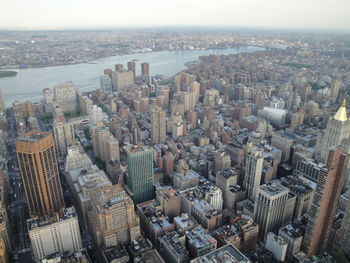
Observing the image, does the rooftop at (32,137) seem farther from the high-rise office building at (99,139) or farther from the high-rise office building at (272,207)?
the high-rise office building at (272,207)

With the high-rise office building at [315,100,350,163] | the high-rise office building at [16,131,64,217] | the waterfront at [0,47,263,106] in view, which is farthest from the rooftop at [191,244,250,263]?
the waterfront at [0,47,263,106]

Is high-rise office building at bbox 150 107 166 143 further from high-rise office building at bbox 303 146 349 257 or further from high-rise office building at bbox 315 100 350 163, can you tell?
high-rise office building at bbox 303 146 349 257

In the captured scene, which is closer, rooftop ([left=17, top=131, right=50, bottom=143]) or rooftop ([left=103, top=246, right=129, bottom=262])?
rooftop ([left=103, top=246, right=129, bottom=262])

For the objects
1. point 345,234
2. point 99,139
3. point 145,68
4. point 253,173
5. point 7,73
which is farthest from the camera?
point 145,68

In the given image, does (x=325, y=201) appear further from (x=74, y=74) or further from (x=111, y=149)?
(x=74, y=74)

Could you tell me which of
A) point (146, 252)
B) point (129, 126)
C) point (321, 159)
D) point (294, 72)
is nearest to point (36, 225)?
point (146, 252)

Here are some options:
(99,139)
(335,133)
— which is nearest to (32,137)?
(99,139)

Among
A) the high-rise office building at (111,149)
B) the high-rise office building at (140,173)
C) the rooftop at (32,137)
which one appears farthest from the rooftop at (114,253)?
the high-rise office building at (111,149)
